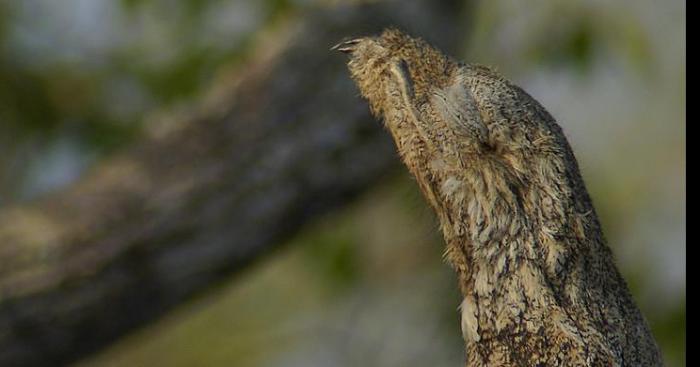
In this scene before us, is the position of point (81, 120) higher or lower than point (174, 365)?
higher

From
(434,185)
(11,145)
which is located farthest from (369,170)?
(11,145)

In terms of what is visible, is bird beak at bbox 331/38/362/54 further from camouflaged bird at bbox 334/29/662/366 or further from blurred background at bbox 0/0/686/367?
blurred background at bbox 0/0/686/367

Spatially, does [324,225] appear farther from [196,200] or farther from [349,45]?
[349,45]

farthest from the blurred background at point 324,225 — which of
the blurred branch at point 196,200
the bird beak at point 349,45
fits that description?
the bird beak at point 349,45

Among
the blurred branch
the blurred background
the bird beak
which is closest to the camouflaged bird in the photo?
the bird beak

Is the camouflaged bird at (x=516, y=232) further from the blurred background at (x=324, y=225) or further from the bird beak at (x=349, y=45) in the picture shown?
the blurred background at (x=324, y=225)

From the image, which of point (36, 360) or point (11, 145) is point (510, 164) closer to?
point (36, 360)

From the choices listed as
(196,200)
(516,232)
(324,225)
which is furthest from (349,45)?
(324,225)
